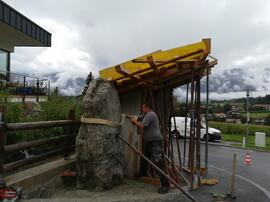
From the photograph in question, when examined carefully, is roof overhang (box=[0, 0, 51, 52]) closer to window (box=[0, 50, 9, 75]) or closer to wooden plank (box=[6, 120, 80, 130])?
window (box=[0, 50, 9, 75])

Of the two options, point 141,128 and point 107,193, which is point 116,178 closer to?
point 107,193

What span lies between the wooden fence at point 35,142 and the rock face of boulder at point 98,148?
0.70 metres

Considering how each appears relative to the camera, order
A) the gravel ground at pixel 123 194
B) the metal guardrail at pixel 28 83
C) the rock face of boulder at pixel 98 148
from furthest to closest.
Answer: the metal guardrail at pixel 28 83, the rock face of boulder at pixel 98 148, the gravel ground at pixel 123 194

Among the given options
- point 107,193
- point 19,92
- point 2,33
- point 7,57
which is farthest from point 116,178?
point 7,57

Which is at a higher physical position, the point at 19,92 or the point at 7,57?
the point at 7,57

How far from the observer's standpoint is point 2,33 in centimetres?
2294

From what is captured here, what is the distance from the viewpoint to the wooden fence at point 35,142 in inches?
253

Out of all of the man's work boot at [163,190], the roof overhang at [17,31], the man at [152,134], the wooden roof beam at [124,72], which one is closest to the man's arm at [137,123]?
the man at [152,134]

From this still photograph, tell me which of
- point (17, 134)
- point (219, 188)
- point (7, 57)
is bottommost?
point (219, 188)

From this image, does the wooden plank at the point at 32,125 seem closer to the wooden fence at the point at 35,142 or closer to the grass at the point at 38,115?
the wooden fence at the point at 35,142

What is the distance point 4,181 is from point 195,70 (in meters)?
5.07

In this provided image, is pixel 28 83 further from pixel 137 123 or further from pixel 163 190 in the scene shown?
pixel 163 190

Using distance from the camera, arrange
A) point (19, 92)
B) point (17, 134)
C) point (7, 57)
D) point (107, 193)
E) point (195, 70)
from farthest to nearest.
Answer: point (7, 57) → point (19, 92) → point (195, 70) → point (17, 134) → point (107, 193)

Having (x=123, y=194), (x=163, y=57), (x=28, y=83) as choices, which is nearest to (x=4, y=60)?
(x=28, y=83)
